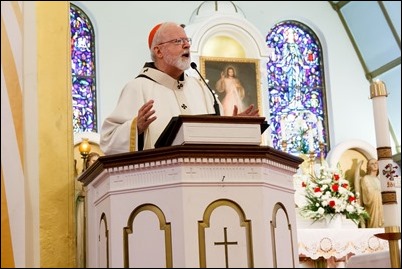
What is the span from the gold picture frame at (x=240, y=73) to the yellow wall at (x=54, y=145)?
28.2 ft

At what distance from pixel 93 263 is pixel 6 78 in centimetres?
93

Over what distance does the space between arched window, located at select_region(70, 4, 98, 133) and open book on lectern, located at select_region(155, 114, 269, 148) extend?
28.9 feet

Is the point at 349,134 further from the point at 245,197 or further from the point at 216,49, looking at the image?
the point at 245,197

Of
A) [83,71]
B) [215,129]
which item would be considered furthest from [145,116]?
[83,71]

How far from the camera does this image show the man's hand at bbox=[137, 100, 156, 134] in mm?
3721

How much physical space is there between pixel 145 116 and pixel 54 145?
0.55m

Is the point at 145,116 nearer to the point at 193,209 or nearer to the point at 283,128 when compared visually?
the point at 193,209

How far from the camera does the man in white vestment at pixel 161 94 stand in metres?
4.07

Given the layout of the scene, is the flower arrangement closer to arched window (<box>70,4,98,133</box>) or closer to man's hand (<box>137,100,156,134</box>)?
arched window (<box>70,4,98,133</box>)

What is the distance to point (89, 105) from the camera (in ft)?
40.2

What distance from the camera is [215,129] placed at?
3.34m

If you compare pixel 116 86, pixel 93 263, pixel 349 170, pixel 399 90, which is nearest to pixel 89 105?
pixel 116 86

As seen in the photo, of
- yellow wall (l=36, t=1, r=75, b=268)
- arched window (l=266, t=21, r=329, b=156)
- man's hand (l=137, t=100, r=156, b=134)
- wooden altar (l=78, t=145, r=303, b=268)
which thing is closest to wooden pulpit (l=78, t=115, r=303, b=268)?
wooden altar (l=78, t=145, r=303, b=268)

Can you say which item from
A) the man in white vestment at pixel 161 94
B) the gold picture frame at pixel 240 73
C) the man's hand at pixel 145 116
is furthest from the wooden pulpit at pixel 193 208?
the gold picture frame at pixel 240 73
